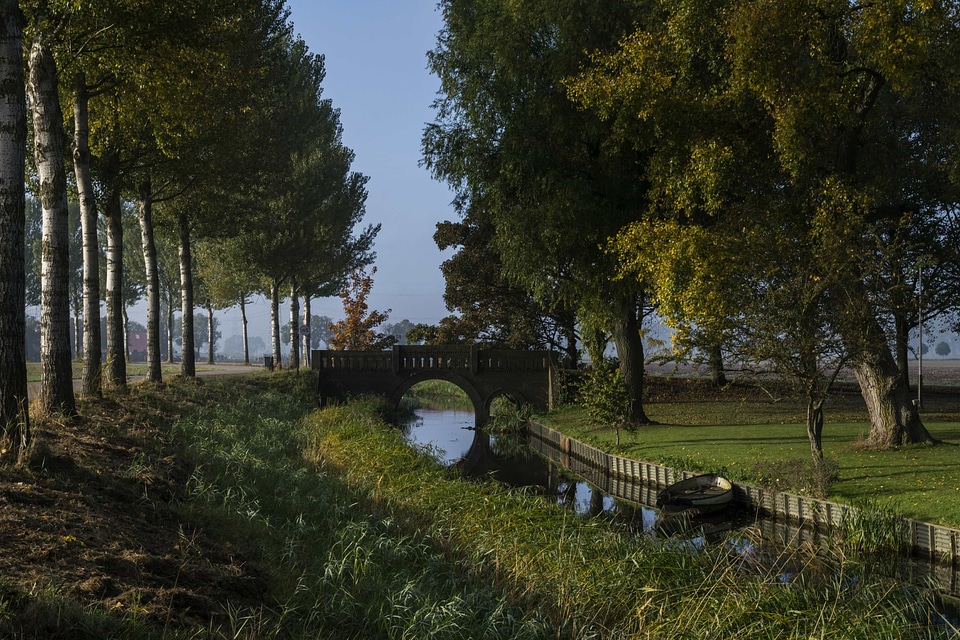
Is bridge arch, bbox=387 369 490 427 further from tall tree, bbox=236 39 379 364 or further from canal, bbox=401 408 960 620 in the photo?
tall tree, bbox=236 39 379 364

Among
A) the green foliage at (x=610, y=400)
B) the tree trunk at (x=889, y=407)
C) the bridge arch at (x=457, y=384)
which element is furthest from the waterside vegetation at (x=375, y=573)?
the bridge arch at (x=457, y=384)

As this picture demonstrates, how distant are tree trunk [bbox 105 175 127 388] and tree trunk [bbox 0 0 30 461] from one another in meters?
9.09

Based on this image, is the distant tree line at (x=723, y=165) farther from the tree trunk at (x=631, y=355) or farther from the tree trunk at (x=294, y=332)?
the tree trunk at (x=294, y=332)

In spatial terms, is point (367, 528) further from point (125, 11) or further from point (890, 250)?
point (890, 250)

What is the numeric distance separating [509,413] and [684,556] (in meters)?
26.6

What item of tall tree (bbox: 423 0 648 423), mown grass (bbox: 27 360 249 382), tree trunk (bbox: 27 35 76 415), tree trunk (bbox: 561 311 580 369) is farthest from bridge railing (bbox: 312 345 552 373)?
tree trunk (bbox: 27 35 76 415)

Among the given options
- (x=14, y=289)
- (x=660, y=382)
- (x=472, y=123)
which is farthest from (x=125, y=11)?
(x=660, y=382)

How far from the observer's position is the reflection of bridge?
3709 centimetres

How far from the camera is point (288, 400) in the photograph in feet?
96.5

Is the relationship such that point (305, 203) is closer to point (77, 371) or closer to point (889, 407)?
point (77, 371)

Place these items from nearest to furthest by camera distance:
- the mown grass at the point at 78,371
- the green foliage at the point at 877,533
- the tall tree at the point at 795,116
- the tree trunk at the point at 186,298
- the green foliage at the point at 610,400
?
the green foliage at the point at 877,533 < the tall tree at the point at 795,116 < the green foliage at the point at 610,400 < the tree trunk at the point at 186,298 < the mown grass at the point at 78,371

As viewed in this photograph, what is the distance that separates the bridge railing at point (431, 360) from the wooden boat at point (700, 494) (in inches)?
763

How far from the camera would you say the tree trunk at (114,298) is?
723 inches

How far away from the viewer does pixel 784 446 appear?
21156 mm
